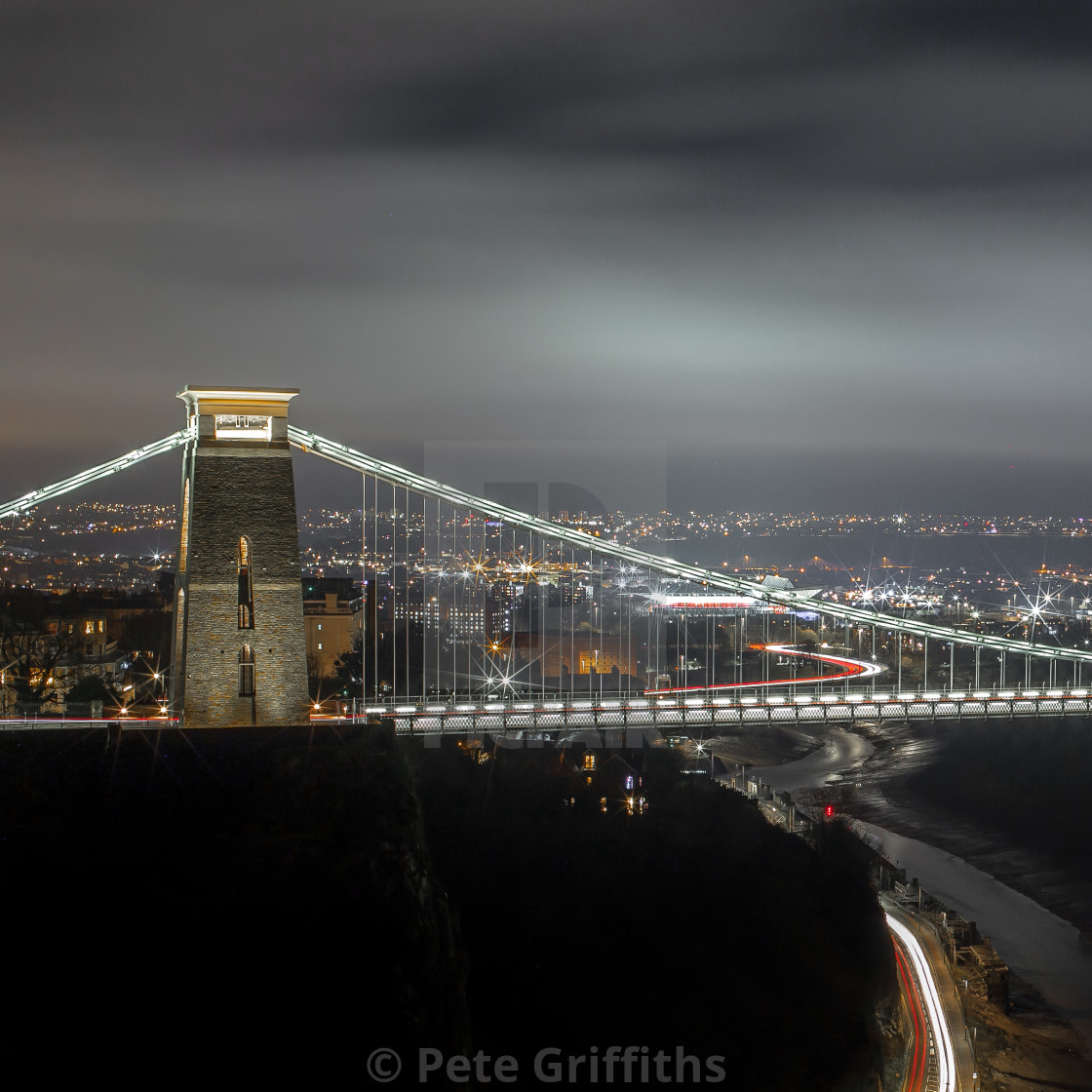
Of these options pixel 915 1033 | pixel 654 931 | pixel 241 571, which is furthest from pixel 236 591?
pixel 915 1033

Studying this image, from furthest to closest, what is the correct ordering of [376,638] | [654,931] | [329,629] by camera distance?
[329,629] → [376,638] → [654,931]

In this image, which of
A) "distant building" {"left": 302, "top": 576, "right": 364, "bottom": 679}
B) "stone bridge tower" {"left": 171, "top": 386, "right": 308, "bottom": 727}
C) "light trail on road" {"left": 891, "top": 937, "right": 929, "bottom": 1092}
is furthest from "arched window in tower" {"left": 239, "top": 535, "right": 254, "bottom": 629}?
"distant building" {"left": 302, "top": 576, "right": 364, "bottom": 679}

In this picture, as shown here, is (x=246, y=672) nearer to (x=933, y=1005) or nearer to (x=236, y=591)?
(x=236, y=591)

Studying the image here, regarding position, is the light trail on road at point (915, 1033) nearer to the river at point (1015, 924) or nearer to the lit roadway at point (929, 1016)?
the lit roadway at point (929, 1016)

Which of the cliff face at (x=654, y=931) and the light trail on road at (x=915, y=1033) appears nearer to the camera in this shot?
the cliff face at (x=654, y=931)

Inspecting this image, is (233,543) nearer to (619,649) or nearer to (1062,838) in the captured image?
(619,649)

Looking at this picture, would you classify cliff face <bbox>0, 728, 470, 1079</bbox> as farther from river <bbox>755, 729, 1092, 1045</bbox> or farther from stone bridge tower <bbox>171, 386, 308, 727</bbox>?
river <bbox>755, 729, 1092, 1045</bbox>

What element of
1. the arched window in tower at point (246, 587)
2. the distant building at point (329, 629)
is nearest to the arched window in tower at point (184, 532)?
the arched window in tower at point (246, 587)

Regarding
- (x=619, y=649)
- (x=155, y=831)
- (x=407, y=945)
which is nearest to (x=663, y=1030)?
(x=407, y=945)
